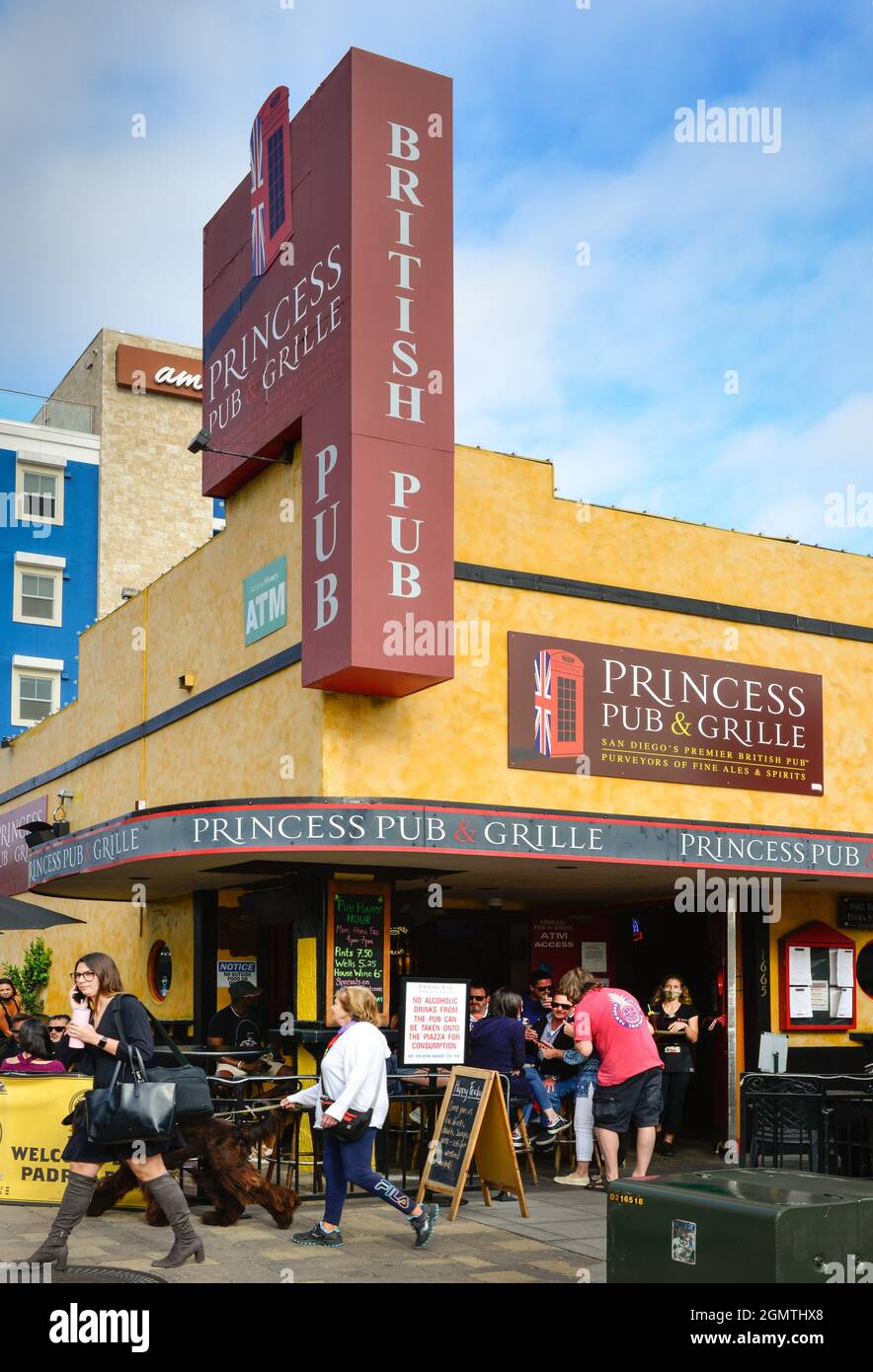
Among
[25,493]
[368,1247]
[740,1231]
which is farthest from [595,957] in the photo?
[25,493]

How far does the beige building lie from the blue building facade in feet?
1.67

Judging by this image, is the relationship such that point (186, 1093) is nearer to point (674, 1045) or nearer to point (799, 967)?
point (674, 1045)

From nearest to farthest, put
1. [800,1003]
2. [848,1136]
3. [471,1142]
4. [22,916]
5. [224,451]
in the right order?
[471,1142] → [848,1136] → [224,451] → [22,916] → [800,1003]

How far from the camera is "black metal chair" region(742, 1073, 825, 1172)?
1159 cm

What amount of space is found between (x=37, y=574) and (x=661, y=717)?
1044 inches

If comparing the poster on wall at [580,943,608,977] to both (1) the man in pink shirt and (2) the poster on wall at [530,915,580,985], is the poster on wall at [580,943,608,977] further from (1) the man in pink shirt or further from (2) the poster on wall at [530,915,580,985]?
(1) the man in pink shirt

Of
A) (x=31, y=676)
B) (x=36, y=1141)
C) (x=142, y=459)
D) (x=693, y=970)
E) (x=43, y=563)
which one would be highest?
(x=142, y=459)

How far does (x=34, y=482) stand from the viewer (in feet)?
125

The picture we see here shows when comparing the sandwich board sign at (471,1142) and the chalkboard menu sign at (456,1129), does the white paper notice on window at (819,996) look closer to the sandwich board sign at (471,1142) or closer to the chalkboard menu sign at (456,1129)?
the sandwich board sign at (471,1142)

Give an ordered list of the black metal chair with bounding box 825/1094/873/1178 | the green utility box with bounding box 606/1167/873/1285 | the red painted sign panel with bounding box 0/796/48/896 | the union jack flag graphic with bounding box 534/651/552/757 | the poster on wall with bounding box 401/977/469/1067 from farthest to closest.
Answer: the red painted sign panel with bounding box 0/796/48/896 < the union jack flag graphic with bounding box 534/651/552/757 < the poster on wall with bounding box 401/977/469/1067 < the black metal chair with bounding box 825/1094/873/1178 < the green utility box with bounding box 606/1167/873/1285

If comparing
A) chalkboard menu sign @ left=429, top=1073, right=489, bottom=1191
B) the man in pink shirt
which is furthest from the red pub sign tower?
chalkboard menu sign @ left=429, top=1073, right=489, bottom=1191

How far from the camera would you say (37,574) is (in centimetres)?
3791
